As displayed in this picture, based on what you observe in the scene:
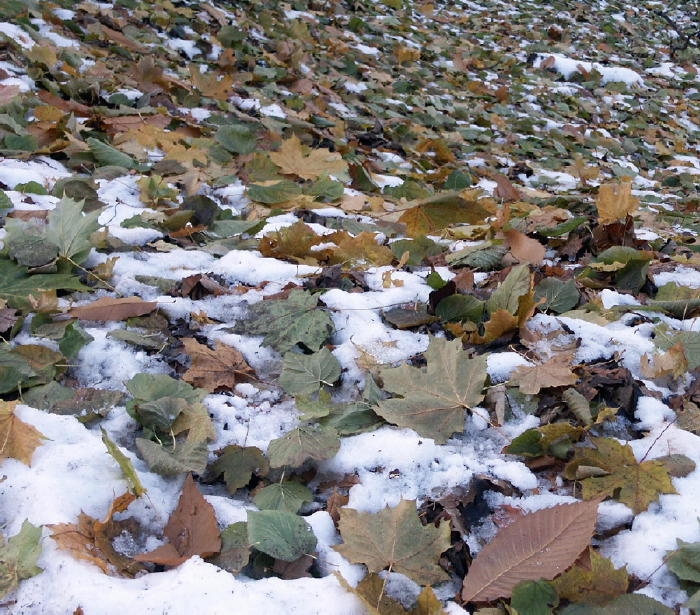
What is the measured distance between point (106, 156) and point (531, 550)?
217 cm

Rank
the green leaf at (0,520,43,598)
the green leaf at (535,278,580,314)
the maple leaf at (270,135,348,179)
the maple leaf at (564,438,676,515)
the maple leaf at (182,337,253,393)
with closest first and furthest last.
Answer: the green leaf at (0,520,43,598) → the maple leaf at (564,438,676,515) → the maple leaf at (182,337,253,393) → the green leaf at (535,278,580,314) → the maple leaf at (270,135,348,179)

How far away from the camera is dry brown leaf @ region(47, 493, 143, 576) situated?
89cm

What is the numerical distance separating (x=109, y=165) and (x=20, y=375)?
1378mm

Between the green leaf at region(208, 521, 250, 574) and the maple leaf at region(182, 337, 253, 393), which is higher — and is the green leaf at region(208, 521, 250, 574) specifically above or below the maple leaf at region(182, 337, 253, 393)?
above

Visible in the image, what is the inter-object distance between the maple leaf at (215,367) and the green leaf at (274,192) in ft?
3.30

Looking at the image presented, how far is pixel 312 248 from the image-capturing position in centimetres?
198

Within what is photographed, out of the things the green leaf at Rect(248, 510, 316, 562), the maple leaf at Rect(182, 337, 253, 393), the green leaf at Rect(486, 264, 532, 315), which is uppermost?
the green leaf at Rect(486, 264, 532, 315)

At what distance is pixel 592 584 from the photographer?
89 centimetres

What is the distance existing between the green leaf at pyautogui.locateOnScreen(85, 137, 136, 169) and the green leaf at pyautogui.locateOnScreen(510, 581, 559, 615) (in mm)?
2134

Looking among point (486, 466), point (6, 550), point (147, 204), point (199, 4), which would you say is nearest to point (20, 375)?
point (6, 550)

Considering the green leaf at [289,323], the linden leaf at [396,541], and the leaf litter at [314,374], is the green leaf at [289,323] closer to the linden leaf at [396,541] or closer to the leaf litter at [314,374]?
the leaf litter at [314,374]

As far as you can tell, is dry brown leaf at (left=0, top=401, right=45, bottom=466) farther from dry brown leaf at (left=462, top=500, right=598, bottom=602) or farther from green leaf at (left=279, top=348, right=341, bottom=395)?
dry brown leaf at (left=462, top=500, right=598, bottom=602)

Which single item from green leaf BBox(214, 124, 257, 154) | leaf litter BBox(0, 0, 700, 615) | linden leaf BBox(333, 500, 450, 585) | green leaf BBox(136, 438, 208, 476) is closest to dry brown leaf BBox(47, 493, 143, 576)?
leaf litter BBox(0, 0, 700, 615)

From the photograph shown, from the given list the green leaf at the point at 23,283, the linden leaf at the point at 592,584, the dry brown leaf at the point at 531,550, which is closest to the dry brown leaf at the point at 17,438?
the green leaf at the point at 23,283
